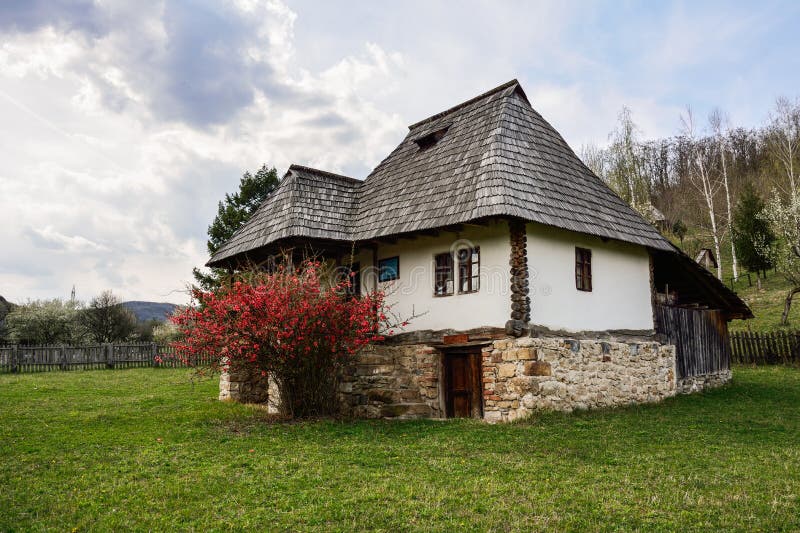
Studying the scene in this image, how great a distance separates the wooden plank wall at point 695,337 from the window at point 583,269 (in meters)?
2.67

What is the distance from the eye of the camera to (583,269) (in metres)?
12.1

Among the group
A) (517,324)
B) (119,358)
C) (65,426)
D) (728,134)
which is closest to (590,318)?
(517,324)

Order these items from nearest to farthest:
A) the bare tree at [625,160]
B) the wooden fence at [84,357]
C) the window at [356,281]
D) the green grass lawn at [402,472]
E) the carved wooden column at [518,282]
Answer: the green grass lawn at [402,472] < the carved wooden column at [518,282] < the window at [356,281] < the wooden fence at [84,357] < the bare tree at [625,160]

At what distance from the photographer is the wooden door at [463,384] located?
38.2 ft

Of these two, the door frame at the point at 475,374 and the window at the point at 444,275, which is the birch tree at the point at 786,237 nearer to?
the door frame at the point at 475,374

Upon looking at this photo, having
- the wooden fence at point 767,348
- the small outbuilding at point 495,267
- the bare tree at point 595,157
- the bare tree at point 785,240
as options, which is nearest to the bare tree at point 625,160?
the bare tree at point 595,157

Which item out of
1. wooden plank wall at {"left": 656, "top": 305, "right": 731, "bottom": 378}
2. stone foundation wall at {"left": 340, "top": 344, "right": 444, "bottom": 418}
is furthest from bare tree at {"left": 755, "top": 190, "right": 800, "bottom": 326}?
stone foundation wall at {"left": 340, "top": 344, "right": 444, "bottom": 418}

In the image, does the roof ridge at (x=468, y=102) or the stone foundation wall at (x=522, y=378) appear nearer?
the stone foundation wall at (x=522, y=378)

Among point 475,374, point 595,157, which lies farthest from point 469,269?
point 595,157

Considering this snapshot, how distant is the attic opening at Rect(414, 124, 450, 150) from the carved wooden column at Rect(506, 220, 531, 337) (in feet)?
14.7

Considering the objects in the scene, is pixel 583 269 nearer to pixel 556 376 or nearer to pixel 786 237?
pixel 556 376

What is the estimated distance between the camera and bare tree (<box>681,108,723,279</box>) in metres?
31.2

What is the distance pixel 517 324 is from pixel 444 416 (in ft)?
8.62

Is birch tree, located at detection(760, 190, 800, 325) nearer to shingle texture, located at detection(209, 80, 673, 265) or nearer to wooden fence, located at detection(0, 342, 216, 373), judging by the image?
shingle texture, located at detection(209, 80, 673, 265)
